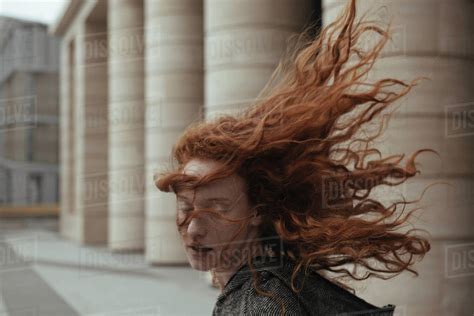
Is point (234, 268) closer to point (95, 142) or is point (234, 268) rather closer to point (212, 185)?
point (212, 185)

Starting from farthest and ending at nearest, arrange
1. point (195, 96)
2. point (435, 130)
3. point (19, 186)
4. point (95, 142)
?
Answer: point (19, 186), point (95, 142), point (195, 96), point (435, 130)

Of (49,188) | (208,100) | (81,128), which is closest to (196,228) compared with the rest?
(208,100)

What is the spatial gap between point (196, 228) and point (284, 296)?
356mm

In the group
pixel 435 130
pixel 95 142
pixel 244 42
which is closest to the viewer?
pixel 435 130

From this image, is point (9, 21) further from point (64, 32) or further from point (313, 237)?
point (313, 237)

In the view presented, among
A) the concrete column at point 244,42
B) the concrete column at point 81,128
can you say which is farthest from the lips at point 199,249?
the concrete column at point 81,128

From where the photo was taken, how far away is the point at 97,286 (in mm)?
13891

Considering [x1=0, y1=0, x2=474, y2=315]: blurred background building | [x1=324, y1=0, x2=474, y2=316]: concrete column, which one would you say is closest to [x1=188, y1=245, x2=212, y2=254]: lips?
[x1=0, y1=0, x2=474, y2=315]: blurred background building

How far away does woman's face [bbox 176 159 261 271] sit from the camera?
6.53 feet

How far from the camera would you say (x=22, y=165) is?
48062 millimetres

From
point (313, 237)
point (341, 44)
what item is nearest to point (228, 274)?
point (313, 237)

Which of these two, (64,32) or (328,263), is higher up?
(64,32)

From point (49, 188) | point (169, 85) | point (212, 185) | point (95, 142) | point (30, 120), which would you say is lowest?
point (49, 188)

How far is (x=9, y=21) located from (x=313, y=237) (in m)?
45.7
